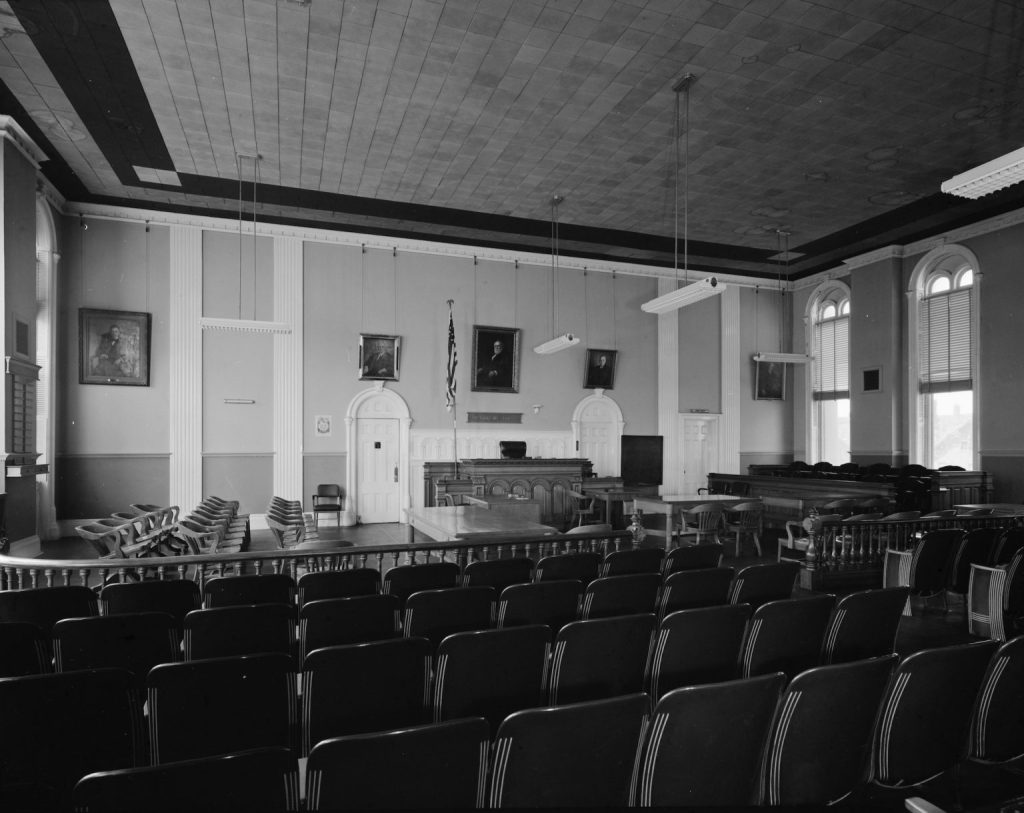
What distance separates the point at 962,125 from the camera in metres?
7.57

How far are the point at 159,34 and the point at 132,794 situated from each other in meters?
6.92

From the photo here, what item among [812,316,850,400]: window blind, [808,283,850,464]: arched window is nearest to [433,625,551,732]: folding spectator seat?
[808,283,850,464]: arched window

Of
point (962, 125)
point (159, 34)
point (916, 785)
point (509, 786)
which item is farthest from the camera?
point (962, 125)

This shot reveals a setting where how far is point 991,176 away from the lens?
14.9ft

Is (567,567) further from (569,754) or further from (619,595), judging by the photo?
(569,754)

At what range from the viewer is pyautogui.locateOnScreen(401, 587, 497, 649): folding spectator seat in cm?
294

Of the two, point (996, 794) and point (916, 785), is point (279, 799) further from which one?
point (996, 794)

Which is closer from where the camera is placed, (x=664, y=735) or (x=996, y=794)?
(x=664, y=735)

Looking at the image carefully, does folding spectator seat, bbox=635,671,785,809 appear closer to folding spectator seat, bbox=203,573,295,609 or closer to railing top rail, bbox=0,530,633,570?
folding spectator seat, bbox=203,573,295,609

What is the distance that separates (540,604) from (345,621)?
0.96 metres

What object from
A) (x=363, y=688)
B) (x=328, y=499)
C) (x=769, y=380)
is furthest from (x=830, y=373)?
(x=363, y=688)

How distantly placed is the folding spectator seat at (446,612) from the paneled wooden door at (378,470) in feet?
28.4

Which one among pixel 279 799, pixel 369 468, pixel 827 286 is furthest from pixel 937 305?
pixel 279 799

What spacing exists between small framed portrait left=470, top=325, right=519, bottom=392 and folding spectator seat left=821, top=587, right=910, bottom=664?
9.60 m
